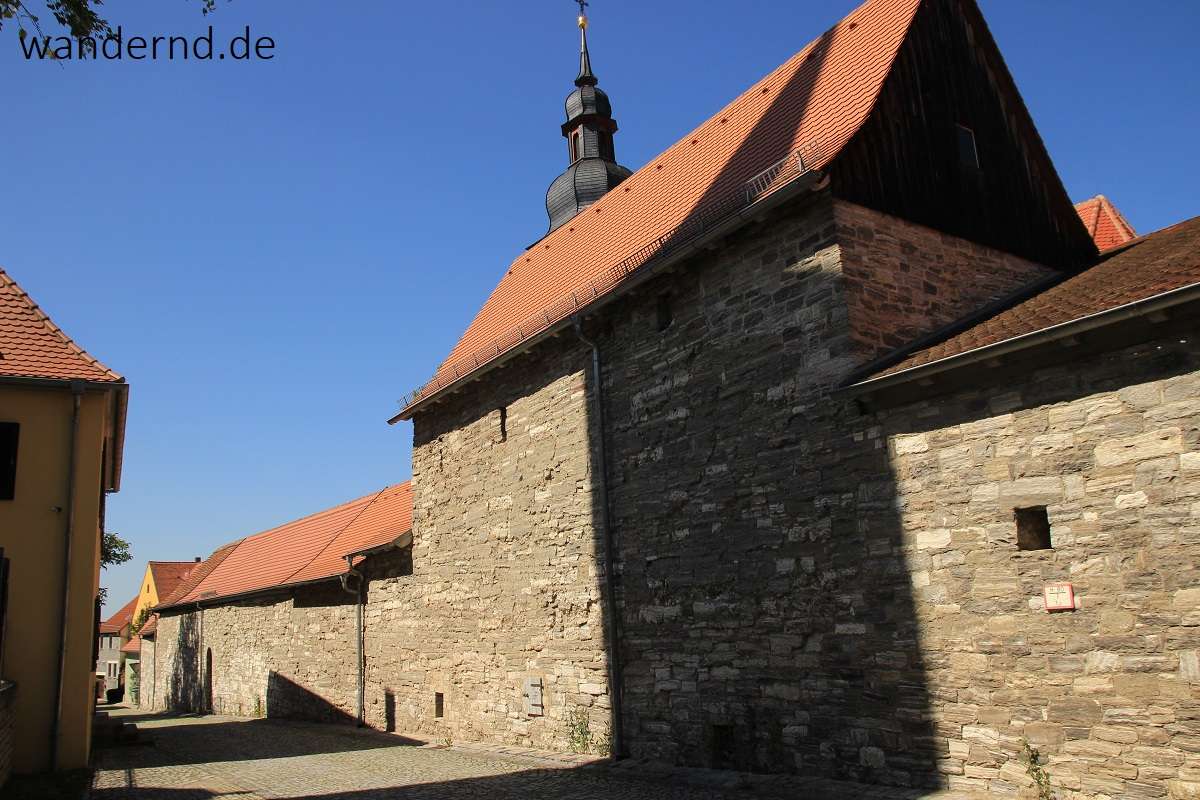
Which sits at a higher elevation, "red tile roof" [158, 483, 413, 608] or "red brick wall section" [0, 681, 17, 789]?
"red tile roof" [158, 483, 413, 608]

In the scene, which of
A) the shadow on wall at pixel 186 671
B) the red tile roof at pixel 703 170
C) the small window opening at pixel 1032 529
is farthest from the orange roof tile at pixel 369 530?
the small window opening at pixel 1032 529

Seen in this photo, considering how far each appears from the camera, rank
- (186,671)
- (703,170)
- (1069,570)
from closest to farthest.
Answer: (1069,570)
(703,170)
(186,671)

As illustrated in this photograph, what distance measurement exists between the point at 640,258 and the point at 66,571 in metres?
7.63

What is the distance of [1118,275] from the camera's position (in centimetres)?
855

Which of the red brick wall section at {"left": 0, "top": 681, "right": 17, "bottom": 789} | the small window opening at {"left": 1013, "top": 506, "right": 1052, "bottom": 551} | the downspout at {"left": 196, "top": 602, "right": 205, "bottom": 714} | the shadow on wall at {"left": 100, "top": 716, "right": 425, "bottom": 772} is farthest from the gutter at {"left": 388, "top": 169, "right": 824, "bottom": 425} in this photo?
the downspout at {"left": 196, "top": 602, "right": 205, "bottom": 714}

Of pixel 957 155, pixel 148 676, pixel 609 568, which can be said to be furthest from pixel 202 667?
pixel 957 155

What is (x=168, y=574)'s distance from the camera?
1829 inches

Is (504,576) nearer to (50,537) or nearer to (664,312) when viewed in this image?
(664,312)

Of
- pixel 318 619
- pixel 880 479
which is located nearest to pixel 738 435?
pixel 880 479

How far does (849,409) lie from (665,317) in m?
3.19

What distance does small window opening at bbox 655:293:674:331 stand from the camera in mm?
11539

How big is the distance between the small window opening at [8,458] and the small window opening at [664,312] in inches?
293

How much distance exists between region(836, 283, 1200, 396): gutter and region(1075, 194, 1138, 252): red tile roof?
24.6 ft

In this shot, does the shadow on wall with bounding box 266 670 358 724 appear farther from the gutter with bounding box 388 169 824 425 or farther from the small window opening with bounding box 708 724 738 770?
the small window opening with bounding box 708 724 738 770
